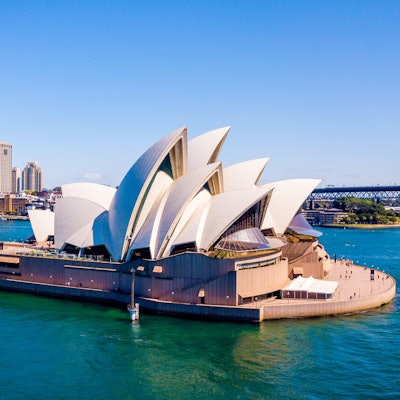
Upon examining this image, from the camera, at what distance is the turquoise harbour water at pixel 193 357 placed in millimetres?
21766

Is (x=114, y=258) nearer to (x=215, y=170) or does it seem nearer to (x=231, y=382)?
(x=215, y=170)

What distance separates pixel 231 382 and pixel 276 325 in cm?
960

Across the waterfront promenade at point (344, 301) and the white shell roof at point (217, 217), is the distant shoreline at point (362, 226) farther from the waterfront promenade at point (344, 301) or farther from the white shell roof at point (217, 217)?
the white shell roof at point (217, 217)

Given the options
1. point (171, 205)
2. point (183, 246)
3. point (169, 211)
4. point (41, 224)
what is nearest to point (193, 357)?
point (183, 246)

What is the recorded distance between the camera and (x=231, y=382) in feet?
73.6

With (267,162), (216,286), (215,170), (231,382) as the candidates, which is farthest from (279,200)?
(231,382)

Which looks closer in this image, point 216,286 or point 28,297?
point 216,286

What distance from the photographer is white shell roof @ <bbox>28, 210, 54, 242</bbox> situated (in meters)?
52.9

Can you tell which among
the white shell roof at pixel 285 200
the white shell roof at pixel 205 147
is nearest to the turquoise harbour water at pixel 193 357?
the white shell roof at pixel 285 200

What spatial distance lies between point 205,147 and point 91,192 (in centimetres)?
1206

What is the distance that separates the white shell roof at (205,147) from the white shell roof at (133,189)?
8.03 ft

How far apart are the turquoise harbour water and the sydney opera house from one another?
8.42 ft

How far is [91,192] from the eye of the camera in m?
46.9

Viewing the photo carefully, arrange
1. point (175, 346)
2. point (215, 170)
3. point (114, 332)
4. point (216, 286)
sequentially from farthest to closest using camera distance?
point (215, 170), point (216, 286), point (114, 332), point (175, 346)
